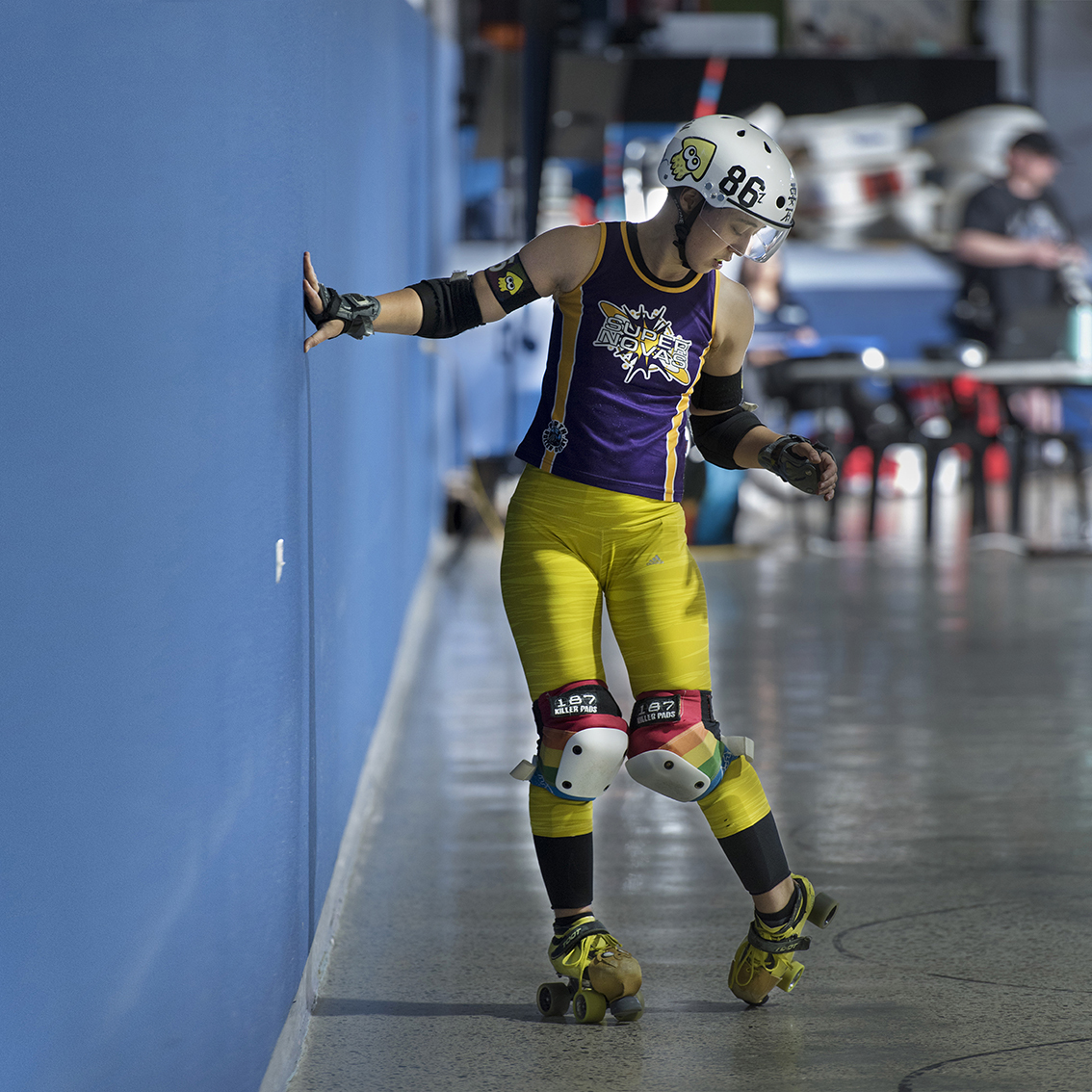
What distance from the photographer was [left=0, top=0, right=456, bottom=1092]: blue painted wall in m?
1.10

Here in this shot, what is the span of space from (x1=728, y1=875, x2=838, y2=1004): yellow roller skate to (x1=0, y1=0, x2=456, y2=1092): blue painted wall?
2.25 feet

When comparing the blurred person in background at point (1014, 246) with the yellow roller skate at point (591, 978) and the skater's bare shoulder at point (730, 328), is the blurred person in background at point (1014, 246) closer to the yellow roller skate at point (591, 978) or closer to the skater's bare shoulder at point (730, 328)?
the skater's bare shoulder at point (730, 328)

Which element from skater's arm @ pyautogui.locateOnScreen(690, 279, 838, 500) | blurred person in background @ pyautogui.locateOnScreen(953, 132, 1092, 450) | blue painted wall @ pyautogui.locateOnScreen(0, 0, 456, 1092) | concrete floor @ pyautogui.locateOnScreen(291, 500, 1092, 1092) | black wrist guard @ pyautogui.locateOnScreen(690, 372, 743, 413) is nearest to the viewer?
blue painted wall @ pyautogui.locateOnScreen(0, 0, 456, 1092)

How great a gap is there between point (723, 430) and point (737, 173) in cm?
49

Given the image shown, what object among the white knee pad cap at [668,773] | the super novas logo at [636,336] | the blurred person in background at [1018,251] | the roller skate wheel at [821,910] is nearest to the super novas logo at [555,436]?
the super novas logo at [636,336]

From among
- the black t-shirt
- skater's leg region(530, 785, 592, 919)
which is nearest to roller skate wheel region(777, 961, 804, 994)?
skater's leg region(530, 785, 592, 919)

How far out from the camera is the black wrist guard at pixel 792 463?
7.70ft

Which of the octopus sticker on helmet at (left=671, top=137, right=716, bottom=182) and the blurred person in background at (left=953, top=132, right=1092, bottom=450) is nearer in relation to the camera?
the octopus sticker on helmet at (left=671, top=137, right=716, bottom=182)

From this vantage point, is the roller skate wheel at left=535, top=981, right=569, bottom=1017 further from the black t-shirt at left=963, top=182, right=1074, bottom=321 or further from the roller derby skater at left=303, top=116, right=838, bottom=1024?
the black t-shirt at left=963, top=182, right=1074, bottom=321

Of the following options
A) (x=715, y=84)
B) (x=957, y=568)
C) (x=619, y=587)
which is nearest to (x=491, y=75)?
(x=715, y=84)

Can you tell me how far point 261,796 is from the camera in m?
1.92

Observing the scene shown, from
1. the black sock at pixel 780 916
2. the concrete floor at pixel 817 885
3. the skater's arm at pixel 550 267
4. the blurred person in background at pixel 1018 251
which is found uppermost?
the blurred person in background at pixel 1018 251

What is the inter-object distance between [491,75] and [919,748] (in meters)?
7.83

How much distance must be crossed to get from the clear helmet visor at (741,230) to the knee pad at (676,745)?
0.70 m
